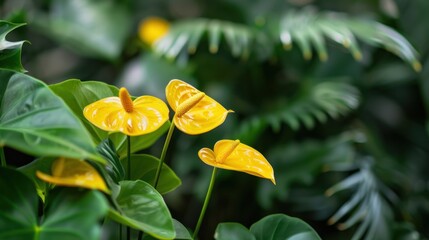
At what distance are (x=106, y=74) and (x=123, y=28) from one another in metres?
0.24

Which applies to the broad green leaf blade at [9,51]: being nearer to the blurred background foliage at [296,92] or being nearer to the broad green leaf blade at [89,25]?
the blurred background foliage at [296,92]

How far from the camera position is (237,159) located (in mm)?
562

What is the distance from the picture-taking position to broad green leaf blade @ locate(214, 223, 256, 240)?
55cm

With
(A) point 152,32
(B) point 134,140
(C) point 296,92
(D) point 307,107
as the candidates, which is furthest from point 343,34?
(B) point 134,140

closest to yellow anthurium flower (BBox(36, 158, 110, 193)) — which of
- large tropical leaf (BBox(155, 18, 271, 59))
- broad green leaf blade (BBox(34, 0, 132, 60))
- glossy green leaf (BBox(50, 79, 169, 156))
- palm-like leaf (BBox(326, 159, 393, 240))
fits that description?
glossy green leaf (BBox(50, 79, 169, 156))

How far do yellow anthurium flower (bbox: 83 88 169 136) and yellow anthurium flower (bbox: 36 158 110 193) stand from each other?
46 mm

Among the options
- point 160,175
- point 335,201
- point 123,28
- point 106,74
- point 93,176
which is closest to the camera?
point 93,176

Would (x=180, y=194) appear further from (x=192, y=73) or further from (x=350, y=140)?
(x=350, y=140)

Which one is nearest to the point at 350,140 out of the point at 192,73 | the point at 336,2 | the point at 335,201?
the point at 335,201

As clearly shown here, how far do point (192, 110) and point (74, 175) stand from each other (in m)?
0.15

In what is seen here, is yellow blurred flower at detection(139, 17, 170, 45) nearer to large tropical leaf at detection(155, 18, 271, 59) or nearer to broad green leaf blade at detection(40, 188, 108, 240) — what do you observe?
large tropical leaf at detection(155, 18, 271, 59)

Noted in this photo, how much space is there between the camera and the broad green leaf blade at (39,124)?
42 centimetres

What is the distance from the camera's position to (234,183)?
147cm

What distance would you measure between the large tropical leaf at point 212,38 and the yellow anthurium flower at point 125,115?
0.82 m
